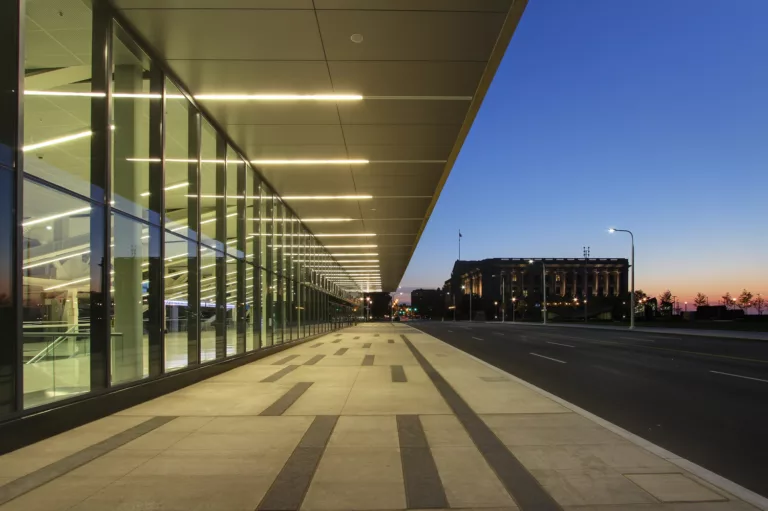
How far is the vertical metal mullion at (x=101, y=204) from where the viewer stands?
8391 mm

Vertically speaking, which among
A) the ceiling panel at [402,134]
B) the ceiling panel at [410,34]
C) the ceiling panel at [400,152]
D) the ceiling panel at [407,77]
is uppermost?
the ceiling panel at [410,34]

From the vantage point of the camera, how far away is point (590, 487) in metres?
5.25

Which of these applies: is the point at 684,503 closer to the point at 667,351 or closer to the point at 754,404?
the point at 754,404

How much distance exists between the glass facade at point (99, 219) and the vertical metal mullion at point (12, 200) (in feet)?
0.04

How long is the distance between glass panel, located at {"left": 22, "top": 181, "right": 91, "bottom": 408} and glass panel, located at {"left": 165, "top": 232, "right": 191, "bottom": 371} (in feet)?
8.46

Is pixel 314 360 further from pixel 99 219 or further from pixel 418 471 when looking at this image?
→ pixel 418 471

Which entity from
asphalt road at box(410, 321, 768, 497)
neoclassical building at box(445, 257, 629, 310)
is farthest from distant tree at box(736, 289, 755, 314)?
asphalt road at box(410, 321, 768, 497)

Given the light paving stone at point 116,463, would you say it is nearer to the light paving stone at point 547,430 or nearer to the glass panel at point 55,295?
the glass panel at point 55,295

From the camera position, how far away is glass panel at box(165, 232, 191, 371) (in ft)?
36.9

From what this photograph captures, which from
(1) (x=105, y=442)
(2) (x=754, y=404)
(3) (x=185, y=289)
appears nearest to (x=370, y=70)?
(3) (x=185, y=289)

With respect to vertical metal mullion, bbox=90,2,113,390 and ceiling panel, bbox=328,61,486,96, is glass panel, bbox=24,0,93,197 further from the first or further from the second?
ceiling panel, bbox=328,61,486,96

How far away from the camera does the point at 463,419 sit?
8391 mm

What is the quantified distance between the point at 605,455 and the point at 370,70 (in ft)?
23.5

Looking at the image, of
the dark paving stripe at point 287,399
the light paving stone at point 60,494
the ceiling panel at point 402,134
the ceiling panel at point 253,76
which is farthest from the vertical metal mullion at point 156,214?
the light paving stone at point 60,494
